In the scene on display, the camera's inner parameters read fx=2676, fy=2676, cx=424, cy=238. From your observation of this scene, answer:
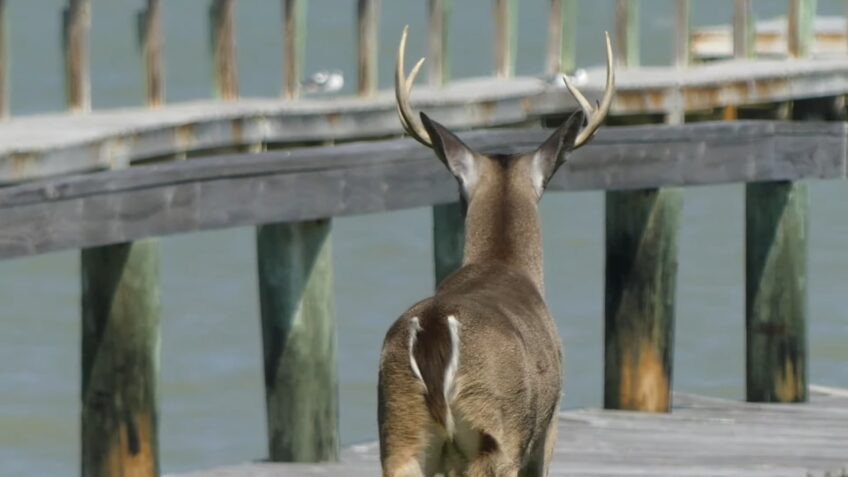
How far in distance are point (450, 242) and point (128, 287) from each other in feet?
6.20

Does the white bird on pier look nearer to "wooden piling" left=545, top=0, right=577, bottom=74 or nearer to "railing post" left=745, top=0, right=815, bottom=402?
"wooden piling" left=545, top=0, right=577, bottom=74

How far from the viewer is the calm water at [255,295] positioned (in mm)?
18922

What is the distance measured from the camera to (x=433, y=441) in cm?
775

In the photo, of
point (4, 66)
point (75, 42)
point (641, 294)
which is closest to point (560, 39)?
point (641, 294)

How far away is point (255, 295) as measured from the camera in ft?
79.4

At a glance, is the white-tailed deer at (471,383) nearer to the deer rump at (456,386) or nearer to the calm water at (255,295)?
the deer rump at (456,386)

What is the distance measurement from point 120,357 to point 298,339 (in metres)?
0.95

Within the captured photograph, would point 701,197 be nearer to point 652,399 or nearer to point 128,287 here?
point 652,399

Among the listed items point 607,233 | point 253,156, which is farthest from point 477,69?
point 253,156

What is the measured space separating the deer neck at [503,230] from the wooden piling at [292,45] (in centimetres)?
290

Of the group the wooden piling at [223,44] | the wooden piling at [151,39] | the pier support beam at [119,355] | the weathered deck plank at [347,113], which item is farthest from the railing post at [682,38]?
the pier support beam at [119,355]

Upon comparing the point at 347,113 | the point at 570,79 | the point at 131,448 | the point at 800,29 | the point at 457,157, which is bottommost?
the point at 131,448

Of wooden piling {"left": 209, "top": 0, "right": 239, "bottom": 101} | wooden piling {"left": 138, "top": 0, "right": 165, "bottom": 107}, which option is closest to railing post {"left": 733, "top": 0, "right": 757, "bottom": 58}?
wooden piling {"left": 209, "top": 0, "right": 239, "bottom": 101}

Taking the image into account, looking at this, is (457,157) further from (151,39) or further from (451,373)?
(151,39)
